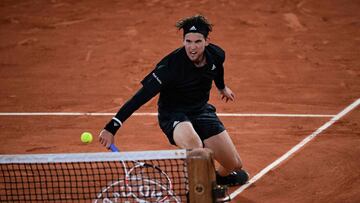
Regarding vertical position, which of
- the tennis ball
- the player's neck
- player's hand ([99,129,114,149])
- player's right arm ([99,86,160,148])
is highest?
the player's neck

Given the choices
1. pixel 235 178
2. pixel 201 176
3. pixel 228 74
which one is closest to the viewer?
pixel 201 176

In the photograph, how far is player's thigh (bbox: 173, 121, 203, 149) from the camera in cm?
784

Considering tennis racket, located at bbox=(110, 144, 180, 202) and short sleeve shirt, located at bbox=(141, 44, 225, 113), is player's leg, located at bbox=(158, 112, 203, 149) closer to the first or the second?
short sleeve shirt, located at bbox=(141, 44, 225, 113)

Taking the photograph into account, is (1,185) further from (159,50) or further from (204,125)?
(159,50)

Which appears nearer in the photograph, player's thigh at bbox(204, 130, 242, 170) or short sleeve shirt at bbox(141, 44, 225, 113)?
short sleeve shirt at bbox(141, 44, 225, 113)

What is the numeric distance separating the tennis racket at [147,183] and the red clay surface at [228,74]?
2.96ft

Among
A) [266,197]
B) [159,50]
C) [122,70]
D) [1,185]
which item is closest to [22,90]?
[122,70]

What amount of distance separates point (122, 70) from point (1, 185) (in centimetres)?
502

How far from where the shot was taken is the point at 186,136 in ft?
25.9

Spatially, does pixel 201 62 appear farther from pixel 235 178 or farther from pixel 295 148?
pixel 295 148

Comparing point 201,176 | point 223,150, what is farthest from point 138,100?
point 201,176

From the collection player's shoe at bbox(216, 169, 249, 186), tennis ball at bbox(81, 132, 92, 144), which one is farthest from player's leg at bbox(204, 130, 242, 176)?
tennis ball at bbox(81, 132, 92, 144)

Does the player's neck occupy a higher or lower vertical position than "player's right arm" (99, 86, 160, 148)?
higher

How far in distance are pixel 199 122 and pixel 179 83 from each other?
69 centimetres
